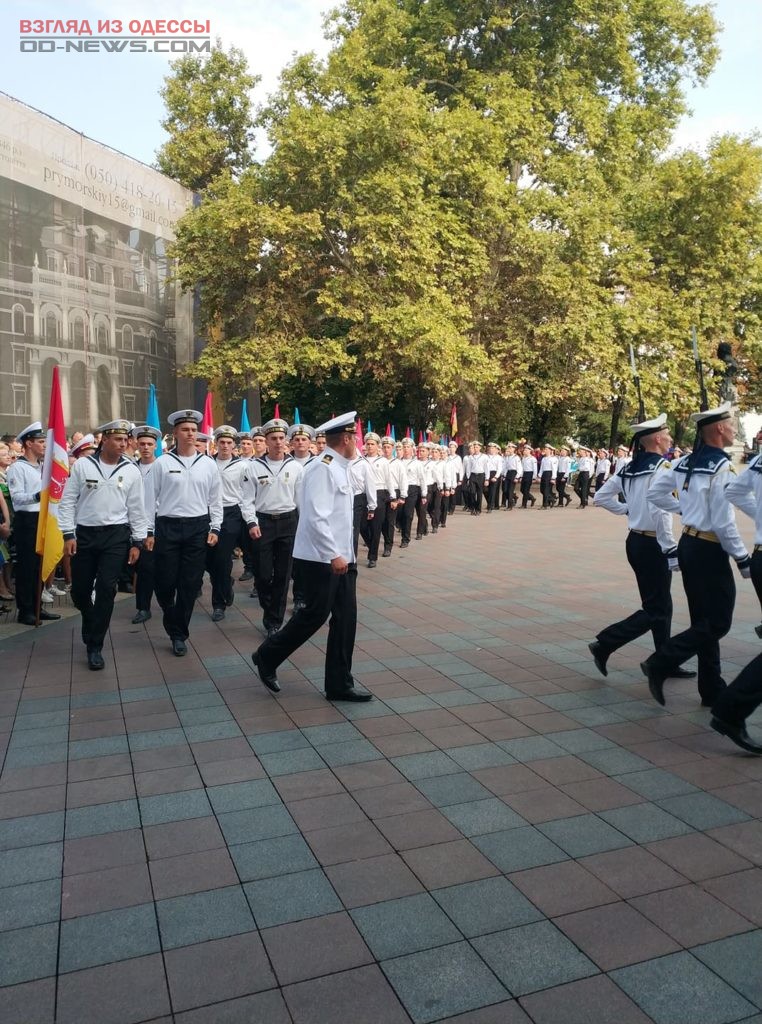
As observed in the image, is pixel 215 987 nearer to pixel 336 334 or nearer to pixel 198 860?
pixel 198 860

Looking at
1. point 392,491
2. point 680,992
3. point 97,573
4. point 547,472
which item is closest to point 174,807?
point 680,992

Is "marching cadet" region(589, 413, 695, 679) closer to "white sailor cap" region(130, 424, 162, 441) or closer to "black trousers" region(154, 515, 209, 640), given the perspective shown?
"black trousers" region(154, 515, 209, 640)

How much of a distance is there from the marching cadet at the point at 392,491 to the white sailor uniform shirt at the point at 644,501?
737cm

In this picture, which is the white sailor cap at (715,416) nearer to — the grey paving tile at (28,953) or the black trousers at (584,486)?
the grey paving tile at (28,953)

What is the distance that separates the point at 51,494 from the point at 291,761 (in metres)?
4.62

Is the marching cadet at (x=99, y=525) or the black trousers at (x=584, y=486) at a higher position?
the marching cadet at (x=99, y=525)

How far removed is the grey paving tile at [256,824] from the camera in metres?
3.89

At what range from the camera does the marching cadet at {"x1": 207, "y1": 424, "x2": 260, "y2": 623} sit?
341 inches

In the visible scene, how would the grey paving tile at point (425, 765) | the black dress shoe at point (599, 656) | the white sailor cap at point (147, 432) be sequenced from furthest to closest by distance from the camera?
the white sailor cap at point (147, 432) < the black dress shoe at point (599, 656) < the grey paving tile at point (425, 765)

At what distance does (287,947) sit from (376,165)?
22.1 meters

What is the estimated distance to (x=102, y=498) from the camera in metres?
7.03

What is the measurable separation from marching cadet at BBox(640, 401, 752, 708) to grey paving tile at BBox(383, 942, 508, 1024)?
10.4ft

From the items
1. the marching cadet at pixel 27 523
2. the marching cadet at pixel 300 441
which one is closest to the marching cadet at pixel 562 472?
the marching cadet at pixel 300 441

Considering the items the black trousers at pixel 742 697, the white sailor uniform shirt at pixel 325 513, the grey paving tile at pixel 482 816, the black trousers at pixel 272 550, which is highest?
the white sailor uniform shirt at pixel 325 513
